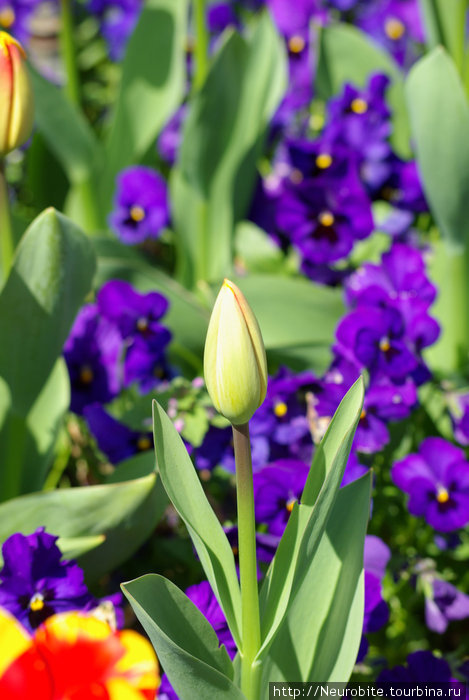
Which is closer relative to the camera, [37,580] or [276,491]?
[37,580]

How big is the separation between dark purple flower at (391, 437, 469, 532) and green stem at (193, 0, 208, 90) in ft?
2.61

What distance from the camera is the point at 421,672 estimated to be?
0.92 metres

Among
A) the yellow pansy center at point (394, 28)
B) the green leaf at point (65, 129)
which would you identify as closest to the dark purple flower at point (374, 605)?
the green leaf at point (65, 129)

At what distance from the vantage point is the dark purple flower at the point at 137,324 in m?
1.18

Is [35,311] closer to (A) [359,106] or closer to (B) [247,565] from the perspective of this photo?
(B) [247,565]

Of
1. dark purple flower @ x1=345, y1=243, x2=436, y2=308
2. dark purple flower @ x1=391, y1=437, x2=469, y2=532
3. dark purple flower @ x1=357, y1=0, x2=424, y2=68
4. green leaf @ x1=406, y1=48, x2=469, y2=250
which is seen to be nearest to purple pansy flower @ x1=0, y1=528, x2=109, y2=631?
dark purple flower @ x1=391, y1=437, x2=469, y2=532

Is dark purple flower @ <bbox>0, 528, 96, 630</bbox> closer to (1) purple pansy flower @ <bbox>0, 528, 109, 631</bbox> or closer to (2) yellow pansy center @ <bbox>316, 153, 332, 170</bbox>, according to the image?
(1) purple pansy flower @ <bbox>0, 528, 109, 631</bbox>

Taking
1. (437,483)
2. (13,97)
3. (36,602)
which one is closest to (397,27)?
(437,483)

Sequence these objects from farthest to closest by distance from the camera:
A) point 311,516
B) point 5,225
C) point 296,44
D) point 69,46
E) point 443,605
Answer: point 296,44 → point 69,46 → point 443,605 → point 5,225 → point 311,516

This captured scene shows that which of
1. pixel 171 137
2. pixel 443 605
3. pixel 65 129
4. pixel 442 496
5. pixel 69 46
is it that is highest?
pixel 69 46

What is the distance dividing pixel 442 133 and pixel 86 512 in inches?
31.6

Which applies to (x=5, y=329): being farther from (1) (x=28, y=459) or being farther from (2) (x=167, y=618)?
(2) (x=167, y=618)

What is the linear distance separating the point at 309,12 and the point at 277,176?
1.87ft

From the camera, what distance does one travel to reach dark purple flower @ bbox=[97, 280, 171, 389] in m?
1.18
